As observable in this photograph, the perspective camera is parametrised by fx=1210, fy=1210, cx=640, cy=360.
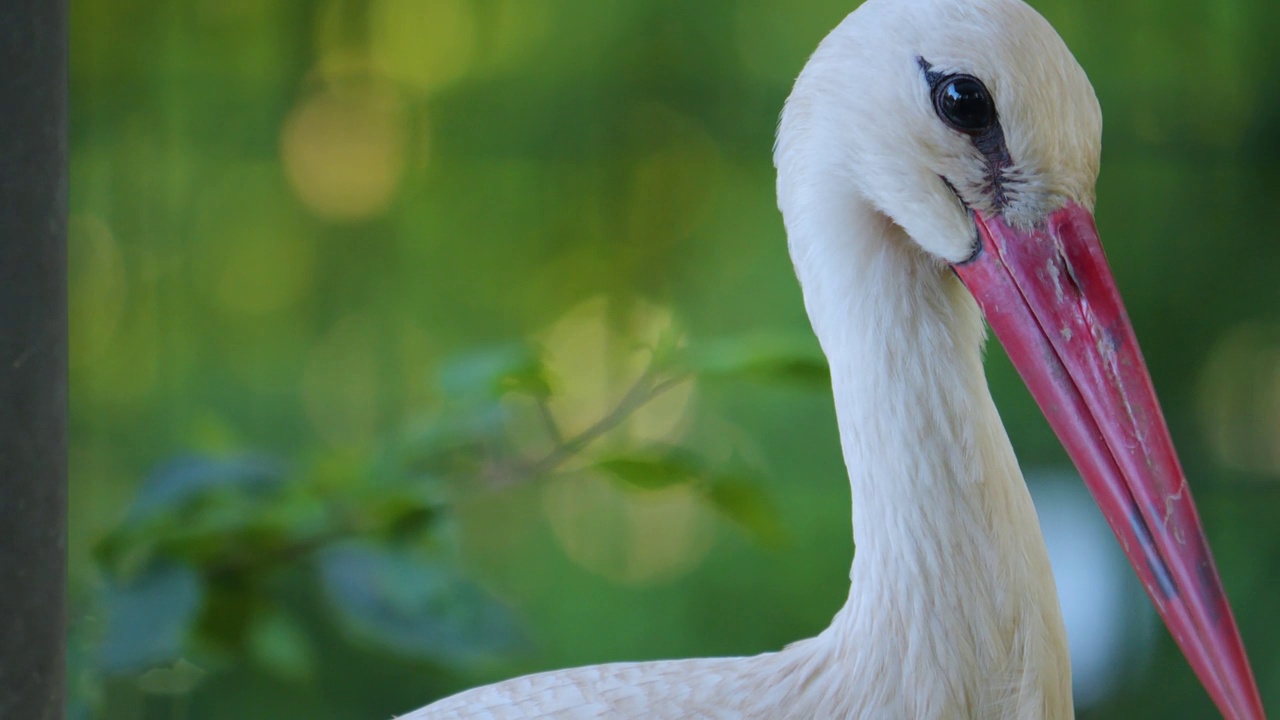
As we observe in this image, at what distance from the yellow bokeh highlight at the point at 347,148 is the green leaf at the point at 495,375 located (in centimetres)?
91

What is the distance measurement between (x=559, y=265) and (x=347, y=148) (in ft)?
1.28

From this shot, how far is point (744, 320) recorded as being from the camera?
1.97 meters

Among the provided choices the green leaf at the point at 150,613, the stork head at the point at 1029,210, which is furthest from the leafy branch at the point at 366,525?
the stork head at the point at 1029,210

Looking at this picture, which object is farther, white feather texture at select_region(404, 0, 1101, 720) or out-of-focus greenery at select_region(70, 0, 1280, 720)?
out-of-focus greenery at select_region(70, 0, 1280, 720)

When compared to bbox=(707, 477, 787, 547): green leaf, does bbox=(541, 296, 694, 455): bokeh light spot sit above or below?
above

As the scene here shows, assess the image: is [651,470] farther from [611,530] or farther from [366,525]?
[611,530]

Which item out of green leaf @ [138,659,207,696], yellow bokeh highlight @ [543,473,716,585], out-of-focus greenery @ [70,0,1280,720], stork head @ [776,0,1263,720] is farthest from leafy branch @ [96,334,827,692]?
yellow bokeh highlight @ [543,473,716,585]

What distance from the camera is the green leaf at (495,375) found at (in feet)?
3.30

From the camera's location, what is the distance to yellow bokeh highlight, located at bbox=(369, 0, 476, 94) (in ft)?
6.37

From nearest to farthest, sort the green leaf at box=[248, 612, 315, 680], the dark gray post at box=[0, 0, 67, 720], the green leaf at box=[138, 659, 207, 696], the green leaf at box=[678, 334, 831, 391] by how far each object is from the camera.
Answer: the dark gray post at box=[0, 0, 67, 720] → the green leaf at box=[678, 334, 831, 391] → the green leaf at box=[248, 612, 315, 680] → the green leaf at box=[138, 659, 207, 696]

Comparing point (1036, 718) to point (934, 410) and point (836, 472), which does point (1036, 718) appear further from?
point (836, 472)

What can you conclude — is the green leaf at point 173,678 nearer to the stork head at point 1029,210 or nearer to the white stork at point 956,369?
the white stork at point 956,369

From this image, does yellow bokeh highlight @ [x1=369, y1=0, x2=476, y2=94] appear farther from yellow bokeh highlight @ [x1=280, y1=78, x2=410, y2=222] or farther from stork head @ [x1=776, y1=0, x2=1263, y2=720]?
stork head @ [x1=776, y1=0, x2=1263, y2=720]

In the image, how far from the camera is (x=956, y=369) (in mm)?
757
